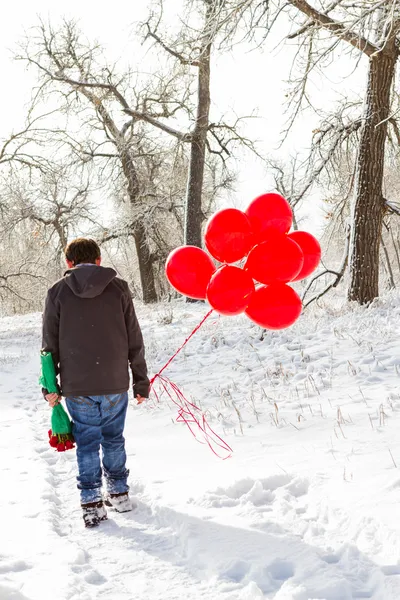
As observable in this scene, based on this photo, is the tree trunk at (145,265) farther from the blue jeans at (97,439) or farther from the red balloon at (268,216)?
the blue jeans at (97,439)

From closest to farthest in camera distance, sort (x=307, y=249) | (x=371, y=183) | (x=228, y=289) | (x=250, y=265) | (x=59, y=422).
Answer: (x=59, y=422), (x=228, y=289), (x=250, y=265), (x=307, y=249), (x=371, y=183)

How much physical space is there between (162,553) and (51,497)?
140 cm

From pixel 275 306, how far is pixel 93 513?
2059 mm

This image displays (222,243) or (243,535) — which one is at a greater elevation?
(222,243)

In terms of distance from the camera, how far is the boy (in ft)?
12.3

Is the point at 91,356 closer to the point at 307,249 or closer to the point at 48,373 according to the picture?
the point at 48,373

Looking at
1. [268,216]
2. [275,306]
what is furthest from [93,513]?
[268,216]

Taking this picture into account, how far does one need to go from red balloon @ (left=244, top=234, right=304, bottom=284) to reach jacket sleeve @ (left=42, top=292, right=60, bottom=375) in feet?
5.03

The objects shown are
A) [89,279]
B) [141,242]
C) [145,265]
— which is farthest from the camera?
[145,265]

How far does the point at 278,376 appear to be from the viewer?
280 inches

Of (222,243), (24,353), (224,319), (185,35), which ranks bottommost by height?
(24,353)

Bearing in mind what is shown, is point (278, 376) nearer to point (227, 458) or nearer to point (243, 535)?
point (227, 458)

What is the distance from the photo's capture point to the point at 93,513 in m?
3.75

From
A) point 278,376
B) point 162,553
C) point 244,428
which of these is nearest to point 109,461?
point 162,553
